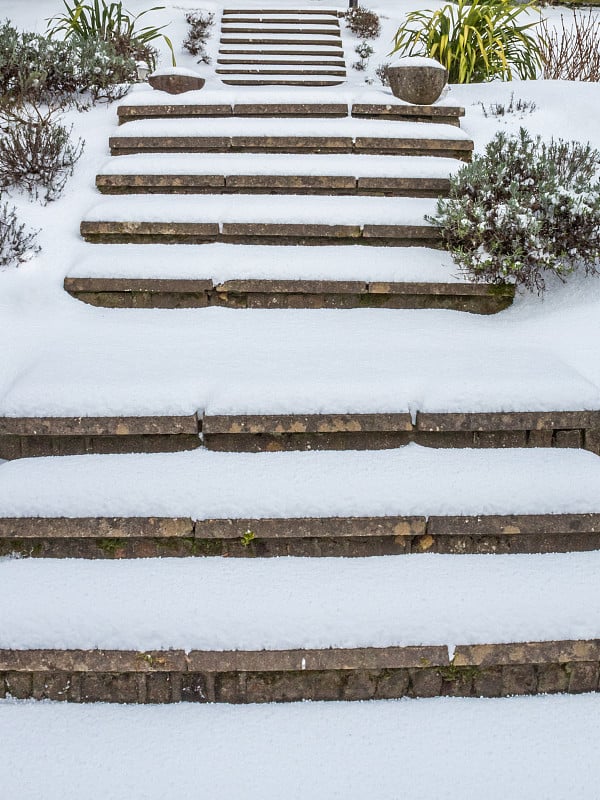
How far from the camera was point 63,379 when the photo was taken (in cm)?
195

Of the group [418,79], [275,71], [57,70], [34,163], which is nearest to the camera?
[34,163]

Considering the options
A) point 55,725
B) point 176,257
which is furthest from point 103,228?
point 55,725

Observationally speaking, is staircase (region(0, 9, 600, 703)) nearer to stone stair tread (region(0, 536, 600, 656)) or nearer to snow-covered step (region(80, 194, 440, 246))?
stone stair tread (region(0, 536, 600, 656))

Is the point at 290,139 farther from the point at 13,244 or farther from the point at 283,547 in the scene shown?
the point at 283,547

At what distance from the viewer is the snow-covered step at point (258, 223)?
9.15ft

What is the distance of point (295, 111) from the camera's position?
12.1 ft

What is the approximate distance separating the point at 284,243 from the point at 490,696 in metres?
2.03

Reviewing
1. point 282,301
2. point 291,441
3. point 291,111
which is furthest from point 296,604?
point 291,111

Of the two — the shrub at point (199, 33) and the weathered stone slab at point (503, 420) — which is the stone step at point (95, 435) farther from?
the shrub at point (199, 33)

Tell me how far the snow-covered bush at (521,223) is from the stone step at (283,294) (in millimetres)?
116

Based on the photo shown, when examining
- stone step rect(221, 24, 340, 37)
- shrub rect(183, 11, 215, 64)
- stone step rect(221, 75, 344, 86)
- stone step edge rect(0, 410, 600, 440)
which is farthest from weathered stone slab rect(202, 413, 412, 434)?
stone step rect(221, 24, 340, 37)

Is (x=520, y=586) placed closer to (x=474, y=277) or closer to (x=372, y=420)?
(x=372, y=420)

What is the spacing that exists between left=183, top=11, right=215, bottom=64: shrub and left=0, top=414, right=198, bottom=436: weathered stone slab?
21.5ft

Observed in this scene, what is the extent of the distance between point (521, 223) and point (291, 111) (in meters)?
1.86
